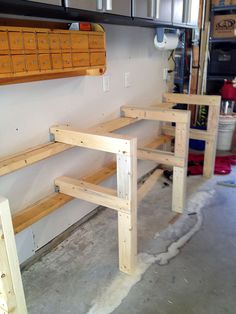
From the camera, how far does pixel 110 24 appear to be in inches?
88.7

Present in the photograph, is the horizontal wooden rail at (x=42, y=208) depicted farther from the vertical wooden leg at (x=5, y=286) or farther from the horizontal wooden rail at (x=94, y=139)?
the vertical wooden leg at (x=5, y=286)

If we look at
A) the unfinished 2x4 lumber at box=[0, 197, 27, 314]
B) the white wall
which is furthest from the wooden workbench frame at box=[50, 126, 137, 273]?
the unfinished 2x4 lumber at box=[0, 197, 27, 314]

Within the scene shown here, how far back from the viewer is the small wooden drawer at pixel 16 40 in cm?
133

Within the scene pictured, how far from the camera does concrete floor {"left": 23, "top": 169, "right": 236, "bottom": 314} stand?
1.61 m

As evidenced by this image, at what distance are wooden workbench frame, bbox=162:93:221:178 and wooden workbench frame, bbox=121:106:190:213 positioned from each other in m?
0.72

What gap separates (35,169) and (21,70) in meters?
0.71

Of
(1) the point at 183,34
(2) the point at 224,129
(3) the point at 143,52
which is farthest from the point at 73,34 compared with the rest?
(2) the point at 224,129

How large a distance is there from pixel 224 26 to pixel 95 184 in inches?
120

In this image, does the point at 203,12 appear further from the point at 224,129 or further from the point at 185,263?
the point at 185,263

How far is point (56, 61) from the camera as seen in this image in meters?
1.56

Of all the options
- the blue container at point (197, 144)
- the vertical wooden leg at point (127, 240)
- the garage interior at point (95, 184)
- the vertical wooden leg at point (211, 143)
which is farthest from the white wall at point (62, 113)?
the blue container at point (197, 144)

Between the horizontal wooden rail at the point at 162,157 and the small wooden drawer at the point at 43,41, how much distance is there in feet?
4.39

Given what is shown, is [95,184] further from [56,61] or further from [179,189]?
[56,61]

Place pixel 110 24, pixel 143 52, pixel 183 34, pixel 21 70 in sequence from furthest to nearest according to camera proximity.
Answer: pixel 183 34 → pixel 143 52 → pixel 110 24 → pixel 21 70
